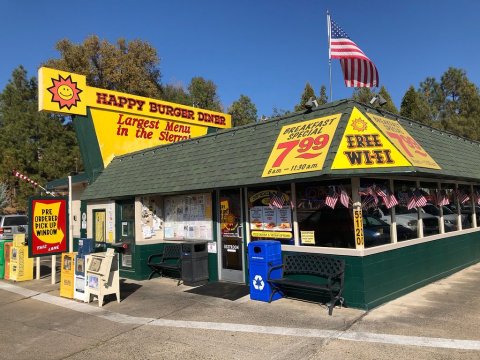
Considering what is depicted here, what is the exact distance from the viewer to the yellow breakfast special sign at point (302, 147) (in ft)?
24.9

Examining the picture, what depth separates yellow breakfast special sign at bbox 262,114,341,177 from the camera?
7.59 m

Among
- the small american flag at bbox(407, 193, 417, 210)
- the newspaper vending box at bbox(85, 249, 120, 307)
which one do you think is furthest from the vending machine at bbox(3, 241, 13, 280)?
the small american flag at bbox(407, 193, 417, 210)

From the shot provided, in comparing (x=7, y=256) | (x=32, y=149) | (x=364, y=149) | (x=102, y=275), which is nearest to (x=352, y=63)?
(x=364, y=149)

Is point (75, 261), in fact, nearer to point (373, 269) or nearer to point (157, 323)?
point (157, 323)

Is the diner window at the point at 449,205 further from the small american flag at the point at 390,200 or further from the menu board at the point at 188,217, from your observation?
the menu board at the point at 188,217

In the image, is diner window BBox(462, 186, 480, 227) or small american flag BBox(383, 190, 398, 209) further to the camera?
diner window BBox(462, 186, 480, 227)

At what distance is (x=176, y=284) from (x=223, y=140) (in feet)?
12.9

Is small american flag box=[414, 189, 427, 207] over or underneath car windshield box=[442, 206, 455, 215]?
over

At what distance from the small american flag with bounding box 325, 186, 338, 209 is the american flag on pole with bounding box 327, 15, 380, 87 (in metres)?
3.48

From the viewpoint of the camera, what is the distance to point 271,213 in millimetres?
9008

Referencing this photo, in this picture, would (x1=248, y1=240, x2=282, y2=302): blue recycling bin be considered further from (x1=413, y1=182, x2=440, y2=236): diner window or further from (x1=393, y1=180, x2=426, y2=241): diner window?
(x1=413, y1=182, x2=440, y2=236): diner window

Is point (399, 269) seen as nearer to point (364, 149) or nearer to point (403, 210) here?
point (403, 210)

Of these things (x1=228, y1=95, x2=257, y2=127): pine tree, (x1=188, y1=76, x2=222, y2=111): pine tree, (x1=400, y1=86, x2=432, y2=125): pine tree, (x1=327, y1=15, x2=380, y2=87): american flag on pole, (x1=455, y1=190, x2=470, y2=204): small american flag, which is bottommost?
(x1=455, y1=190, x2=470, y2=204): small american flag

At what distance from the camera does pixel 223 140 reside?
418 inches
